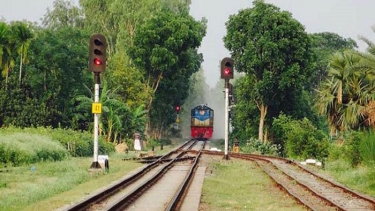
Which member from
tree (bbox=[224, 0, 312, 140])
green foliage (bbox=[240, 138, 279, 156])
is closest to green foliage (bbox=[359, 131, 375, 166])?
green foliage (bbox=[240, 138, 279, 156])

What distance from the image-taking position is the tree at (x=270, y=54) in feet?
172

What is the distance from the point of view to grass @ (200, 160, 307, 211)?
15453 millimetres

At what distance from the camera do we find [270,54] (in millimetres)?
52281

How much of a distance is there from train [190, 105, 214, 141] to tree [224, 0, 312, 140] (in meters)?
12.8

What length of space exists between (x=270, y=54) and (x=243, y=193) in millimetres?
34737

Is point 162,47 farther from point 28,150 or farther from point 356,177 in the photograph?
point 356,177

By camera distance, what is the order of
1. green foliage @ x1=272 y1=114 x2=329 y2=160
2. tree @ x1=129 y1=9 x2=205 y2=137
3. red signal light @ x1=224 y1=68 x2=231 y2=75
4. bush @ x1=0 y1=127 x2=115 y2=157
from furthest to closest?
tree @ x1=129 y1=9 x2=205 y2=137, green foliage @ x1=272 y1=114 x2=329 y2=160, bush @ x1=0 y1=127 x2=115 y2=157, red signal light @ x1=224 y1=68 x2=231 y2=75

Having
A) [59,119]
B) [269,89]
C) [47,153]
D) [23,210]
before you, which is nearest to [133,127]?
[59,119]

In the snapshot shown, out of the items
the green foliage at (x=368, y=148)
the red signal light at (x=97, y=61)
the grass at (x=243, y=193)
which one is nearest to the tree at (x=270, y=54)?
the grass at (x=243, y=193)

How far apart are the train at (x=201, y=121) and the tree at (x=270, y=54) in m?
12.8

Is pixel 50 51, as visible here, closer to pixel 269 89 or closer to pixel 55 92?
pixel 55 92

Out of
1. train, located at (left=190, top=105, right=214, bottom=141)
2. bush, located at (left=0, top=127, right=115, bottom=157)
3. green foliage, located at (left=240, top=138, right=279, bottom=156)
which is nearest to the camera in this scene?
bush, located at (left=0, top=127, right=115, bottom=157)

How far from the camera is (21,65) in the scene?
51.2 metres

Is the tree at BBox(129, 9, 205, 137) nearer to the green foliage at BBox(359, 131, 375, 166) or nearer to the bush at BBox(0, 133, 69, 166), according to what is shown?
the bush at BBox(0, 133, 69, 166)
